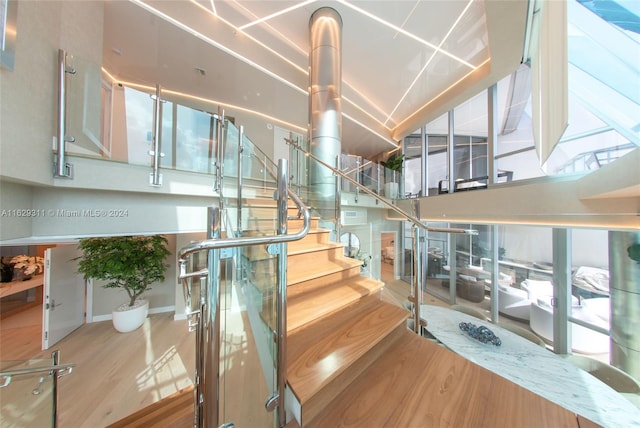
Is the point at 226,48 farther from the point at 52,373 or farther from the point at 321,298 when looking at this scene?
the point at 52,373

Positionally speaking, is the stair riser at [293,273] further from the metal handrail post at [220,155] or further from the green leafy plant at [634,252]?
the green leafy plant at [634,252]

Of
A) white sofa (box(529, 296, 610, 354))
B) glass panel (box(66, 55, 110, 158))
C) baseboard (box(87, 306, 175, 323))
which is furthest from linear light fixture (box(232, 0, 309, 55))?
white sofa (box(529, 296, 610, 354))

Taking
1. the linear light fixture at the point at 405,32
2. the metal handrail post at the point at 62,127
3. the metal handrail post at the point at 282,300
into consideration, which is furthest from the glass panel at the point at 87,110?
the linear light fixture at the point at 405,32

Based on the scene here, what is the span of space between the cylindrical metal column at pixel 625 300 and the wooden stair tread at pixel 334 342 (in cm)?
392

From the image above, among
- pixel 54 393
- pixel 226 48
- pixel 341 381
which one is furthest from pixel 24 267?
pixel 341 381

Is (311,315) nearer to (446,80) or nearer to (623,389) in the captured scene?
(623,389)

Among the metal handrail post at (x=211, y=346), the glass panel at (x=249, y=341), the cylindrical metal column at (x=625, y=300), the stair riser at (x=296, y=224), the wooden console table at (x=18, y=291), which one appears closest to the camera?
the metal handrail post at (x=211, y=346)

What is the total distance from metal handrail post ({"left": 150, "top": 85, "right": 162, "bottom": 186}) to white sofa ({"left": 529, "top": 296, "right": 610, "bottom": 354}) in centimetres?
690

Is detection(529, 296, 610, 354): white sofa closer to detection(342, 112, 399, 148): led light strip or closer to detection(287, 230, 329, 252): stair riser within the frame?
detection(287, 230, 329, 252): stair riser

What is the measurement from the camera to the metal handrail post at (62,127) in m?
1.81

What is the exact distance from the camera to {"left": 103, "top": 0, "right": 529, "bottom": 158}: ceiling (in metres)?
3.15

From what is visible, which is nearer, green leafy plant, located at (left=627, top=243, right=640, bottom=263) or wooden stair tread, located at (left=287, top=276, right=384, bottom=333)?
wooden stair tread, located at (left=287, top=276, right=384, bottom=333)

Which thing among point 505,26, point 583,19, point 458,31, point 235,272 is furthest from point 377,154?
point 235,272

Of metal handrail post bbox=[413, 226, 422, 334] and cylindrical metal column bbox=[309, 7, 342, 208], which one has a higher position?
cylindrical metal column bbox=[309, 7, 342, 208]
